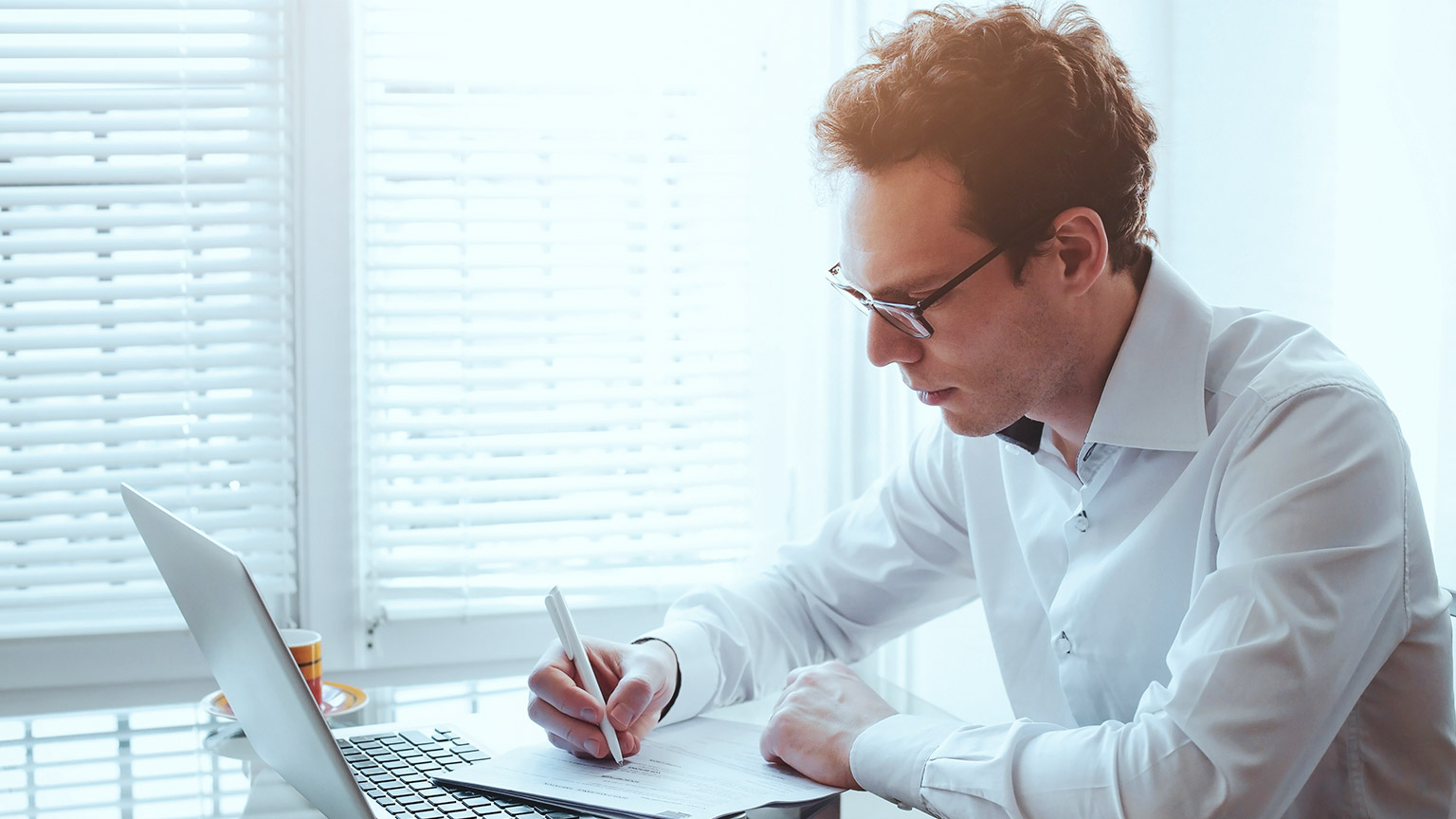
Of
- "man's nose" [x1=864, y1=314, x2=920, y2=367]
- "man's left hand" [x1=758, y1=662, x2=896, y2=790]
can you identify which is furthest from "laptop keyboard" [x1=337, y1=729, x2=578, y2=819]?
"man's nose" [x1=864, y1=314, x2=920, y2=367]

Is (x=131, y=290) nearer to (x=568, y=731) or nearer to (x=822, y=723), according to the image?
(x=568, y=731)

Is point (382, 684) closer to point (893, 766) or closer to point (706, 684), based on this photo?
point (706, 684)

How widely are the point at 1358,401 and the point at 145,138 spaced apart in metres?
1.57

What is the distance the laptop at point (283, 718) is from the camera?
2.86 feet

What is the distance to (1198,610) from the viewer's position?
3.04ft

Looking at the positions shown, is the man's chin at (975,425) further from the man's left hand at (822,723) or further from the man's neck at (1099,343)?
the man's left hand at (822,723)

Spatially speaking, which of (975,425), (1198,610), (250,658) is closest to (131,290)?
(250,658)

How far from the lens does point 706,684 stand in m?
1.28

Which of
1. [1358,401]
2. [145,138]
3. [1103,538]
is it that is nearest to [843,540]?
[1103,538]

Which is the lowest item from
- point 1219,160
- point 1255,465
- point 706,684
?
point 706,684

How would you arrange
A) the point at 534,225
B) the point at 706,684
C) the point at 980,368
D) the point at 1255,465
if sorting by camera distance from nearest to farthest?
the point at 1255,465 < the point at 980,368 < the point at 706,684 < the point at 534,225

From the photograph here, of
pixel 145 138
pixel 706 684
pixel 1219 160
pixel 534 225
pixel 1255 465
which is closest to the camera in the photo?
pixel 1255 465

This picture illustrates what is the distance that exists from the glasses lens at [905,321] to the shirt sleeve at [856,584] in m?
0.31

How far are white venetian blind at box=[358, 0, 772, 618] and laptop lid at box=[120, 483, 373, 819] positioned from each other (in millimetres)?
689
